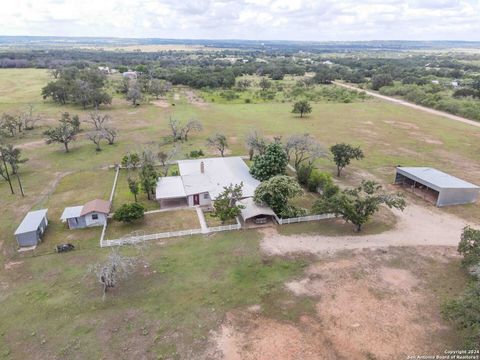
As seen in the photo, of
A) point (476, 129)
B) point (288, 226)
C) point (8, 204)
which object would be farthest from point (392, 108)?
point (8, 204)

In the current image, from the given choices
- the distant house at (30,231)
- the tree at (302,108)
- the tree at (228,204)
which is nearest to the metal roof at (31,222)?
the distant house at (30,231)

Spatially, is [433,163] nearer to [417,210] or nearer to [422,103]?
[417,210]

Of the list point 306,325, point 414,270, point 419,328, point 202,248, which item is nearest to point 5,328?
point 202,248

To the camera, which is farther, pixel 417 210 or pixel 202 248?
pixel 417 210

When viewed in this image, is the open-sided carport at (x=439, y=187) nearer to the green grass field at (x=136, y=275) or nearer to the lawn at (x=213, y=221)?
the green grass field at (x=136, y=275)

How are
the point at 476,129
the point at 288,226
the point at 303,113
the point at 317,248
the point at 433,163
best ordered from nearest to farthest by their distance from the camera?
the point at 317,248
the point at 288,226
the point at 433,163
the point at 476,129
the point at 303,113

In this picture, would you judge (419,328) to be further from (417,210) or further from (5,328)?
(5,328)

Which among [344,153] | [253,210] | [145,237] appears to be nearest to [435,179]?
[344,153]

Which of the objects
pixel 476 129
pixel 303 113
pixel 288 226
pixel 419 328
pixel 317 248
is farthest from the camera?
pixel 303 113
